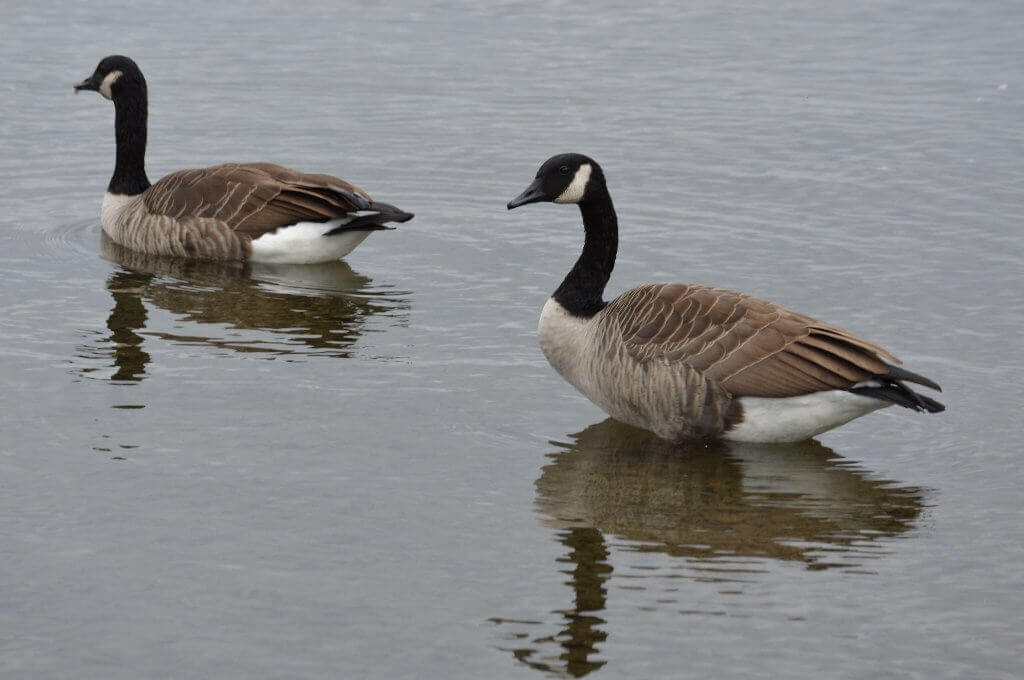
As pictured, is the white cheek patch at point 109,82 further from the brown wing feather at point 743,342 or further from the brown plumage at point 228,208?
the brown wing feather at point 743,342

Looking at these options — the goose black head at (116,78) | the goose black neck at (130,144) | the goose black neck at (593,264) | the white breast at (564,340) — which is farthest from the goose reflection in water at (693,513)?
the goose black head at (116,78)

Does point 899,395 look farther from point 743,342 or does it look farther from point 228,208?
point 228,208

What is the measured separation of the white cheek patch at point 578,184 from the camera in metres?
8.91

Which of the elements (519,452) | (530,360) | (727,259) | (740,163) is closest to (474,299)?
(530,360)

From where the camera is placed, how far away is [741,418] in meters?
8.05

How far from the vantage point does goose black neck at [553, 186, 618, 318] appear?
901 cm

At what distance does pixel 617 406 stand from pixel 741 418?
29.7 inches

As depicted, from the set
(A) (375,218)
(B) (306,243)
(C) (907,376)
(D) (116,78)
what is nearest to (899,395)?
(C) (907,376)

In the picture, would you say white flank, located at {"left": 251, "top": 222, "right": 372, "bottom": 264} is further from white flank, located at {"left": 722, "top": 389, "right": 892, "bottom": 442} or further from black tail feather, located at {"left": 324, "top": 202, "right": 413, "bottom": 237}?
white flank, located at {"left": 722, "top": 389, "right": 892, "bottom": 442}

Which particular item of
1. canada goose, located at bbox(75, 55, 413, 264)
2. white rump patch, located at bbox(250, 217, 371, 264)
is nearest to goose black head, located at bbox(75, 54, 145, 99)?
canada goose, located at bbox(75, 55, 413, 264)

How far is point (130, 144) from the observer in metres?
12.7

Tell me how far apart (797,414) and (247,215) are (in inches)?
216

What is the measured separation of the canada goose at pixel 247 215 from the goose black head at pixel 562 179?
8.95 feet

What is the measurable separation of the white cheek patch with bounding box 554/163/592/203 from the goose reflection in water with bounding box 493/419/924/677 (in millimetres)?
1394
